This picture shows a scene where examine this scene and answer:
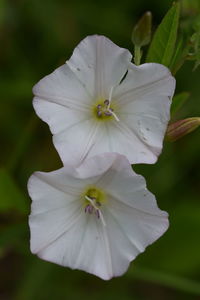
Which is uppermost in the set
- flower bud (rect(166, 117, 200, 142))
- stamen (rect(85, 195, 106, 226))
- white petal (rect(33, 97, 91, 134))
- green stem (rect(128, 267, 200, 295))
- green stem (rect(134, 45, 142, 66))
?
green stem (rect(134, 45, 142, 66))

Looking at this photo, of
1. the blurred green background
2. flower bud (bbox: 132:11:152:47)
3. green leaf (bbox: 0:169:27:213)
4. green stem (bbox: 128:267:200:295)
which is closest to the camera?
flower bud (bbox: 132:11:152:47)

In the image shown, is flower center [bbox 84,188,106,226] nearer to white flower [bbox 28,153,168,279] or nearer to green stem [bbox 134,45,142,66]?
white flower [bbox 28,153,168,279]

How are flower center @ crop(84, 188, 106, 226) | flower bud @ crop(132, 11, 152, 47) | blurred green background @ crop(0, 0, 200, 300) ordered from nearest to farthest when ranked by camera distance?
flower bud @ crop(132, 11, 152, 47) → flower center @ crop(84, 188, 106, 226) → blurred green background @ crop(0, 0, 200, 300)

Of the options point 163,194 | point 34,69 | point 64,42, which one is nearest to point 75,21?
point 64,42

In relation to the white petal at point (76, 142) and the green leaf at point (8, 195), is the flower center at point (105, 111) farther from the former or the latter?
the green leaf at point (8, 195)

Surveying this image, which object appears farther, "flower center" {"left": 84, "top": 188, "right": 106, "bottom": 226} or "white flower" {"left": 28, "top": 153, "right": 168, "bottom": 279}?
"flower center" {"left": 84, "top": 188, "right": 106, "bottom": 226}

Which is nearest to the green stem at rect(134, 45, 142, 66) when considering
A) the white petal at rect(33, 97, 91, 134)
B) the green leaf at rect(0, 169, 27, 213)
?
the white petal at rect(33, 97, 91, 134)

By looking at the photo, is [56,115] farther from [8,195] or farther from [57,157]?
[57,157]

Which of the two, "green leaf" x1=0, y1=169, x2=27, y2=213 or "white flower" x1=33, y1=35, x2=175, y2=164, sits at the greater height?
"white flower" x1=33, y1=35, x2=175, y2=164
